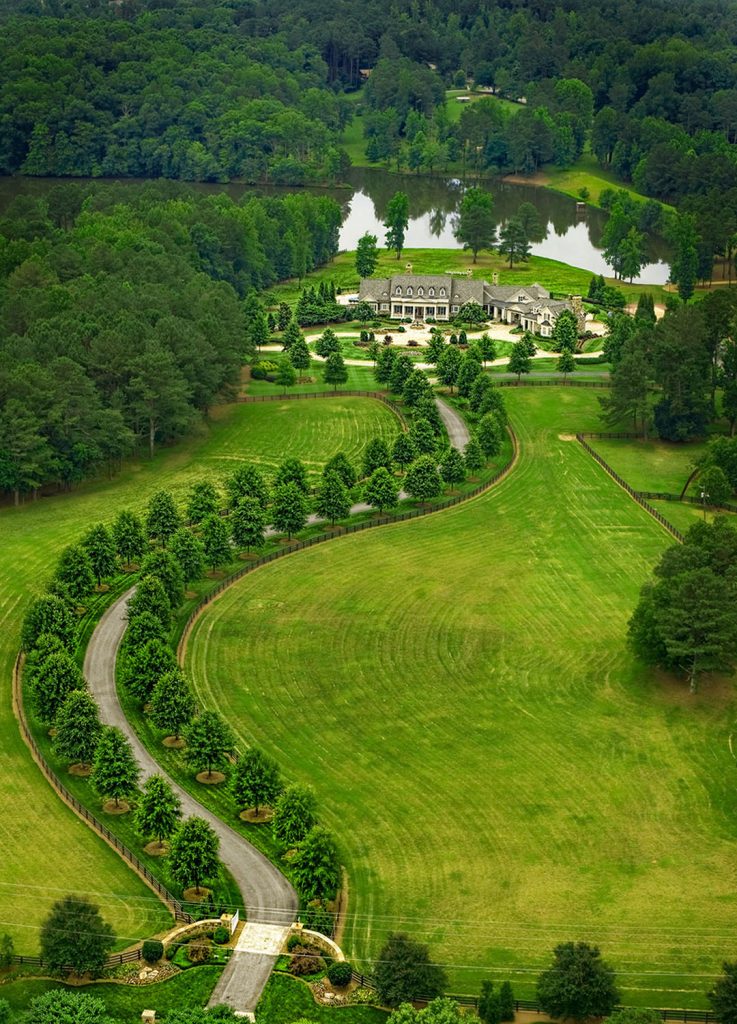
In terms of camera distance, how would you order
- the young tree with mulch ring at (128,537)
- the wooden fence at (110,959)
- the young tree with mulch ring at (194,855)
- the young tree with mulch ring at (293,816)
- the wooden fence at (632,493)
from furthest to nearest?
the wooden fence at (632,493)
the young tree with mulch ring at (128,537)
the young tree with mulch ring at (293,816)
the young tree with mulch ring at (194,855)
the wooden fence at (110,959)

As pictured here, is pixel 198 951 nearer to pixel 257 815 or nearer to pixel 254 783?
pixel 254 783

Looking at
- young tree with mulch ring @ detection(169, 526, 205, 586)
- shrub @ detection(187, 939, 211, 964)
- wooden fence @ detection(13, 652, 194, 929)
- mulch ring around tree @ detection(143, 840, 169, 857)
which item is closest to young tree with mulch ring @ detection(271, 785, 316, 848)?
mulch ring around tree @ detection(143, 840, 169, 857)

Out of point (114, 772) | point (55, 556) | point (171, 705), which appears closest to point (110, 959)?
point (114, 772)

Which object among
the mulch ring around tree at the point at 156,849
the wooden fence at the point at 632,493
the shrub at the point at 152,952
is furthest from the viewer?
the wooden fence at the point at 632,493

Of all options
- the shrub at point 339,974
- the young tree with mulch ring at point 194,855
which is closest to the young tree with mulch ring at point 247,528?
the young tree with mulch ring at point 194,855

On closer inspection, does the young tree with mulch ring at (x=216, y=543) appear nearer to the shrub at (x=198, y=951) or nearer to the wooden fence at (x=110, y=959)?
the shrub at (x=198, y=951)

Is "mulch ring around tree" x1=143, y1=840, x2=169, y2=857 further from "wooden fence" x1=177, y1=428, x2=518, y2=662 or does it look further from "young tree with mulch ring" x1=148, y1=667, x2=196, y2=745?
"wooden fence" x1=177, y1=428, x2=518, y2=662
